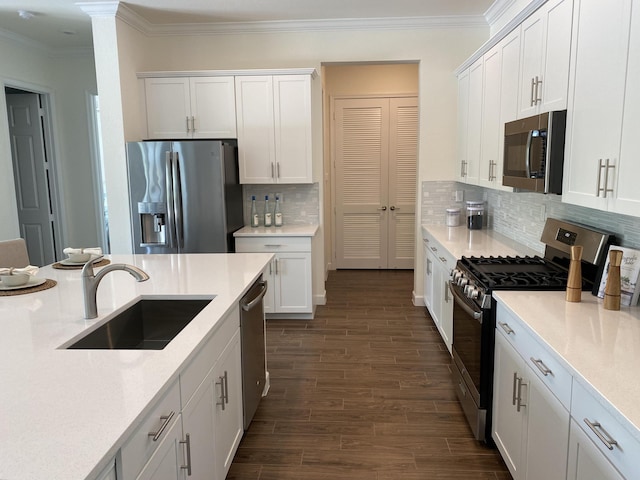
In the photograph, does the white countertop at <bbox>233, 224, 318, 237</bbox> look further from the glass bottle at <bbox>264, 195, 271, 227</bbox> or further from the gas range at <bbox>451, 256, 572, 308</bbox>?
the gas range at <bbox>451, 256, 572, 308</bbox>

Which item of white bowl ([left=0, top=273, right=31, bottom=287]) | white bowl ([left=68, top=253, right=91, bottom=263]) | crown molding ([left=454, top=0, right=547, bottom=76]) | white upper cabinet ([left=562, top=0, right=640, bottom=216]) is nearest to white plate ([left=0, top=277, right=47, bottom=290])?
white bowl ([left=0, top=273, right=31, bottom=287])

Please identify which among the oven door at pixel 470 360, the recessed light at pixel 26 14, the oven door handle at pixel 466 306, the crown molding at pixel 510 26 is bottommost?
the oven door at pixel 470 360

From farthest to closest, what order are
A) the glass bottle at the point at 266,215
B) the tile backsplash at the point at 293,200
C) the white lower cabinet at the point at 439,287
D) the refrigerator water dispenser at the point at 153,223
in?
1. the tile backsplash at the point at 293,200
2. the glass bottle at the point at 266,215
3. the refrigerator water dispenser at the point at 153,223
4. the white lower cabinet at the point at 439,287

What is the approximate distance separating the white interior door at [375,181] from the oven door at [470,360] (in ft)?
12.4

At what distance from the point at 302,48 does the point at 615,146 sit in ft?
11.6

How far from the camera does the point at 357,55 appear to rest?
479 centimetres

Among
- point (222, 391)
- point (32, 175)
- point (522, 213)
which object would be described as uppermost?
point (32, 175)

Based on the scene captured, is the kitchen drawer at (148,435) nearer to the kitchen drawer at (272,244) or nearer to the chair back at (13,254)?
the chair back at (13,254)

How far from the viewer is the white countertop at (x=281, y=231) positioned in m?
4.51

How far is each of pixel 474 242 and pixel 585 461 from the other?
8.25 feet

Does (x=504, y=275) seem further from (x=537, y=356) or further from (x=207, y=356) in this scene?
(x=207, y=356)

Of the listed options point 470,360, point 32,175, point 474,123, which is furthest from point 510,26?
point 32,175

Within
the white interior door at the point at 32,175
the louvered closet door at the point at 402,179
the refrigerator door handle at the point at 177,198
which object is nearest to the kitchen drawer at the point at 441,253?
the louvered closet door at the point at 402,179

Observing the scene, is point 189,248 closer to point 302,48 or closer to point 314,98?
point 314,98
